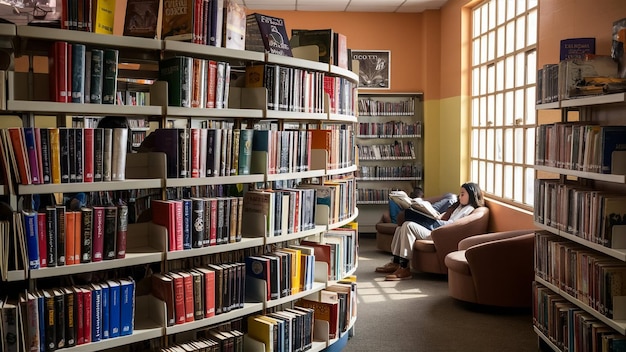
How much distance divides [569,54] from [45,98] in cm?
340

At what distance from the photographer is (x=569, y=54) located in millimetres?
4457

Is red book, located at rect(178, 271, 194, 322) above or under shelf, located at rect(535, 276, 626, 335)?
above

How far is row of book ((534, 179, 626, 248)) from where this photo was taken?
3.61 meters

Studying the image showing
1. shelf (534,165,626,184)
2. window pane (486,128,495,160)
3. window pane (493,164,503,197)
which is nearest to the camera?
shelf (534,165,626,184)

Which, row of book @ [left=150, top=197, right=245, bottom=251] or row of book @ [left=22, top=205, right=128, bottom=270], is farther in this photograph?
row of book @ [left=150, top=197, right=245, bottom=251]

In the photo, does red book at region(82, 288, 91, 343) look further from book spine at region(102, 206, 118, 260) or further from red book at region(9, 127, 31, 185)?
red book at region(9, 127, 31, 185)

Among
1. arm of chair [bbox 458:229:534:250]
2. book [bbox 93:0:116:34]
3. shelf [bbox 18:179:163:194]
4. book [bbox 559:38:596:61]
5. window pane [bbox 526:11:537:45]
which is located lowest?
arm of chair [bbox 458:229:534:250]

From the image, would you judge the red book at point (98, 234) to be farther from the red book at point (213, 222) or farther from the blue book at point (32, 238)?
the red book at point (213, 222)

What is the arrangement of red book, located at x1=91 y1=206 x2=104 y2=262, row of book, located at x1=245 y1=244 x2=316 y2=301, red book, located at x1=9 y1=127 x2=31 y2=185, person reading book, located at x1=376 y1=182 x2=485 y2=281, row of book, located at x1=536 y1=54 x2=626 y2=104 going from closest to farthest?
red book, located at x1=9 y1=127 x2=31 y2=185, red book, located at x1=91 y1=206 x2=104 y2=262, row of book, located at x1=245 y1=244 x2=316 y2=301, row of book, located at x1=536 y1=54 x2=626 y2=104, person reading book, located at x1=376 y1=182 x2=485 y2=281

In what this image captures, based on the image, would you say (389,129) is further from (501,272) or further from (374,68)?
(501,272)

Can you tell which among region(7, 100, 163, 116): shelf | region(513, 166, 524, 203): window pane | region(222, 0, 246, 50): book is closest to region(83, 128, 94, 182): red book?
region(7, 100, 163, 116): shelf

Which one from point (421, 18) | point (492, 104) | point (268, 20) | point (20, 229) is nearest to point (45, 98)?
point (20, 229)

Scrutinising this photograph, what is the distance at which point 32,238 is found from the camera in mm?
2820

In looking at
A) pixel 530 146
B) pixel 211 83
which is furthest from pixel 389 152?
pixel 211 83
